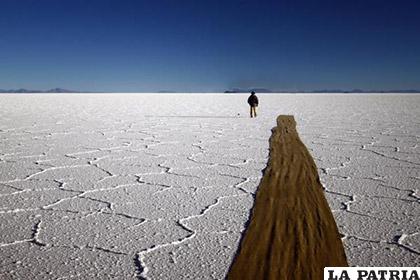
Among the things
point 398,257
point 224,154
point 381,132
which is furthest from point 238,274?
point 381,132

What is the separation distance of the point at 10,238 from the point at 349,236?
1.73 metres

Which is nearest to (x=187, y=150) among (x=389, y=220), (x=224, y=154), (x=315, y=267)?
(x=224, y=154)

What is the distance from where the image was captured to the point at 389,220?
2.40 meters

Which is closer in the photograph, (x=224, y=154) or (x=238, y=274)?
(x=238, y=274)

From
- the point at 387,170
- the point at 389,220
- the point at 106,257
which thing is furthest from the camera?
the point at 387,170

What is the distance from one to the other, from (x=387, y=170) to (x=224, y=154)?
69.9 inches

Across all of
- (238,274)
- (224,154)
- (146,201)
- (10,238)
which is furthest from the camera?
(224,154)

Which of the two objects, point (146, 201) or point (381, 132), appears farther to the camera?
point (381, 132)

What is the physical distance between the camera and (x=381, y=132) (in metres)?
7.20

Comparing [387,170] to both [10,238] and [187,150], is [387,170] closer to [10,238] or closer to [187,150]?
[187,150]

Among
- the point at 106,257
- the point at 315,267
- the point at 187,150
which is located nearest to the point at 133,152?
the point at 187,150

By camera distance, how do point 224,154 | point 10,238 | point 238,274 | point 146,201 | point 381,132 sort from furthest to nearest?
point 381,132 → point 224,154 → point 146,201 → point 10,238 → point 238,274

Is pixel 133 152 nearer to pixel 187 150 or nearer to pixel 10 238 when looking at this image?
pixel 187 150

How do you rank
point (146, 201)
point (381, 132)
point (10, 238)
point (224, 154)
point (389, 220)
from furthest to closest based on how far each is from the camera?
1. point (381, 132)
2. point (224, 154)
3. point (146, 201)
4. point (389, 220)
5. point (10, 238)
